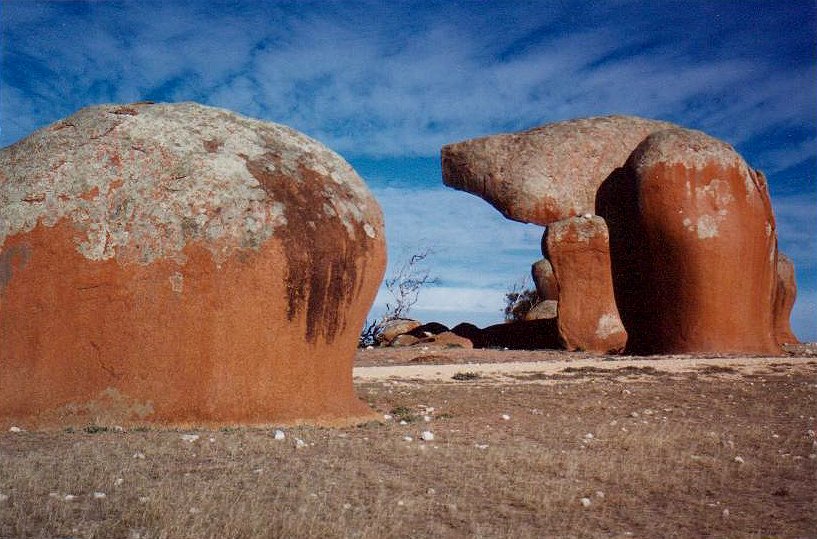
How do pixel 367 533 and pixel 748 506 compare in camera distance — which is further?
pixel 748 506

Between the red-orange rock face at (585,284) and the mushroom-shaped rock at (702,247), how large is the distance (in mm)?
1206

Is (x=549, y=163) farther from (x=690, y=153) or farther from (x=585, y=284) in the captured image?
(x=690, y=153)

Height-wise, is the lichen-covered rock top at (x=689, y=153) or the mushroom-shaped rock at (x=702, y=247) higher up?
the lichen-covered rock top at (x=689, y=153)

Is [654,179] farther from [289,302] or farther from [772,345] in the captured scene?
[289,302]

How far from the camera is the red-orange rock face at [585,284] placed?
19.0 metres

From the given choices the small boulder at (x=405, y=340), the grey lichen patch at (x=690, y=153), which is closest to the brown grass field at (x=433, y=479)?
the grey lichen patch at (x=690, y=153)

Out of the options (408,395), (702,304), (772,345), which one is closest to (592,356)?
(702,304)

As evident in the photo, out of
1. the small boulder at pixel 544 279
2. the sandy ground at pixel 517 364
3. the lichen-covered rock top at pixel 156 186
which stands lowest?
the sandy ground at pixel 517 364

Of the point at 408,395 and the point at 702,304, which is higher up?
the point at 702,304

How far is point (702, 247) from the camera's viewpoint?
16312 mm

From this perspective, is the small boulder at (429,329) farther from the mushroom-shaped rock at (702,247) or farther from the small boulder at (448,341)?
the mushroom-shaped rock at (702,247)

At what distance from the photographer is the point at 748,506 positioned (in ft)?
14.5

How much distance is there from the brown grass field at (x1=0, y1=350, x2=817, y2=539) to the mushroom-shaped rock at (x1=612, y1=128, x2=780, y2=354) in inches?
352

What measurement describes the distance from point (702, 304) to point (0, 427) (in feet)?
46.6
